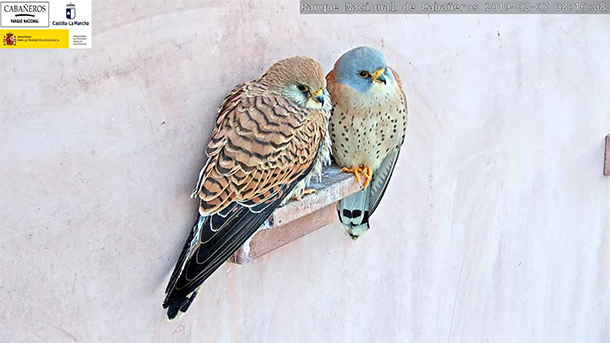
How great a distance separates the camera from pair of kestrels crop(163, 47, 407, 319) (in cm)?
188

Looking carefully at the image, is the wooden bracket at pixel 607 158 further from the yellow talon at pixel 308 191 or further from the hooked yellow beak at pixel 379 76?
the yellow talon at pixel 308 191

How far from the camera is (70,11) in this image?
5.74ft

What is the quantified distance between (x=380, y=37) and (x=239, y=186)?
3.39 ft

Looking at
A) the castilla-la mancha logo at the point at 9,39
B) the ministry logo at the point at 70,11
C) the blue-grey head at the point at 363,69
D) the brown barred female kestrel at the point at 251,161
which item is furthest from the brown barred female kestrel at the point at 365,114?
the castilla-la mancha logo at the point at 9,39

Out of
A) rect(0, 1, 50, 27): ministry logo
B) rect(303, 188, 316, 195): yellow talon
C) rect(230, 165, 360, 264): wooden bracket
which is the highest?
rect(0, 1, 50, 27): ministry logo

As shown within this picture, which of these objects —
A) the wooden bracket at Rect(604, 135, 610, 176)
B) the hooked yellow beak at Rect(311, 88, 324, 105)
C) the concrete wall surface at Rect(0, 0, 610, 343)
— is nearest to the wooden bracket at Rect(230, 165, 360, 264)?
the concrete wall surface at Rect(0, 0, 610, 343)

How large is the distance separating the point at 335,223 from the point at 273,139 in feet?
2.69

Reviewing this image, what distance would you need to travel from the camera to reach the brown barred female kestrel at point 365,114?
89.1 inches

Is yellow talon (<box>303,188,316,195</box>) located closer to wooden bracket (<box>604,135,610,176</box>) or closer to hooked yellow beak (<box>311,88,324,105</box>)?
hooked yellow beak (<box>311,88,324,105</box>)

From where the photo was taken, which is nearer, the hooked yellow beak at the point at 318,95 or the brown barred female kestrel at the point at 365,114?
the hooked yellow beak at the point at 318,95

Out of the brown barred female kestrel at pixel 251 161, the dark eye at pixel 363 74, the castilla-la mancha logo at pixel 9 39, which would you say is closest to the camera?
the castilla-la mancha logo at pixel 9 39

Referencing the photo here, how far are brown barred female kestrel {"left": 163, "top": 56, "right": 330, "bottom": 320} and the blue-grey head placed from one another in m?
0.20

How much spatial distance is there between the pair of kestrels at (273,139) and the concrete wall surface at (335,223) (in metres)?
0.12

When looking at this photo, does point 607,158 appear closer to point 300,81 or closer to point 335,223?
point 335,223
